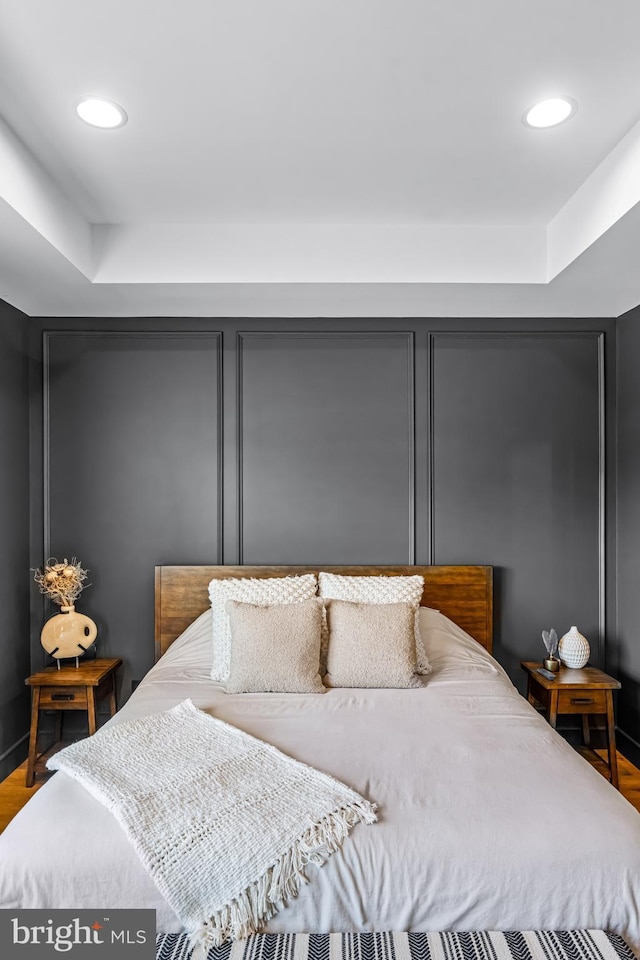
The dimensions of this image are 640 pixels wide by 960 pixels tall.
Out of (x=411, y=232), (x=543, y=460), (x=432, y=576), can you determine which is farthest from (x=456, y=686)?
(x=411, y=232)

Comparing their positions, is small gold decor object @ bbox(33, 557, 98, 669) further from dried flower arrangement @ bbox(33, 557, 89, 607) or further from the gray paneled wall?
the gray paneled wall

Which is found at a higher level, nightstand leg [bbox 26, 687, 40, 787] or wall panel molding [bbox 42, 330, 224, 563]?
wall panel molding [bbox 42, 330, 224, 563]

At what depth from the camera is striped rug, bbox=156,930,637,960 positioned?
1.40 meters

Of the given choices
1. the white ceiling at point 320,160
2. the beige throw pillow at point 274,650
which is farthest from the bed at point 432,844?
the white ceiling at point 320,160

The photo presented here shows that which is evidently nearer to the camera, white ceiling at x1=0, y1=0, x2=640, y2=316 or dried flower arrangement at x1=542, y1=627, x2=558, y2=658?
white ceiling at x1=0, y1=0, x2=640, y2=316

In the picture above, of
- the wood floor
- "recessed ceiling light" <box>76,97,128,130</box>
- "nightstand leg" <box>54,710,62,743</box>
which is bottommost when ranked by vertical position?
the wood floor

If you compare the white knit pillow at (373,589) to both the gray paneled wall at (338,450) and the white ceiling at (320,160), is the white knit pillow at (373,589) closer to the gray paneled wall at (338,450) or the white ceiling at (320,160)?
the gray paneled wall at (338,450)

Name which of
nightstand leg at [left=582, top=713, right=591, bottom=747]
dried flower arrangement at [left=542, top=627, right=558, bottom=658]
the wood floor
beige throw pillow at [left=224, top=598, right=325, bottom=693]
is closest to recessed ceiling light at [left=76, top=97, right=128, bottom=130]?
beige throw pillow at [left=224, top=598, right=325, bottom=693]

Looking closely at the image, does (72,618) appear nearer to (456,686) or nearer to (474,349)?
(456,686)

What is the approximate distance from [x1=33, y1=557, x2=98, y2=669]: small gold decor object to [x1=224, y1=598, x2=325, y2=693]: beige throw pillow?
3.27 ft

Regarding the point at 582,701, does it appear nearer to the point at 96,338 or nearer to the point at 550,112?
the point at 550,112

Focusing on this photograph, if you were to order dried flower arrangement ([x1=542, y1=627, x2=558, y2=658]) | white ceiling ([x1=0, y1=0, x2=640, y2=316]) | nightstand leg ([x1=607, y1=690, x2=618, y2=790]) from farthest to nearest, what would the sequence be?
dried flower arrangement ([x1=542, y1=627, x2=558, y2=658]), nightstand leg ([x1=607, y1=690, x2=618, y2=790]), white ceiling ([x1=0, y1=0, x2=640, y2=316])

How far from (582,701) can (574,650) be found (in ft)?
0.86

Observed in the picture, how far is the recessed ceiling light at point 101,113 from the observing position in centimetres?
204
